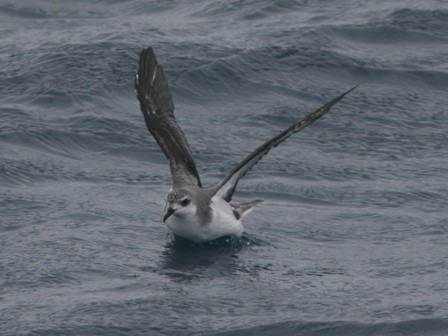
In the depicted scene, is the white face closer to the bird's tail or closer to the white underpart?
the white underpart

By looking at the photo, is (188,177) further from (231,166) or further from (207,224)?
(231,166)

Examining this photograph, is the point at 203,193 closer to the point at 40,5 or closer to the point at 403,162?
the point at 403,162

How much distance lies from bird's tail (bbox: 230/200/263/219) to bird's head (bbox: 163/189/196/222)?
2.94 feet

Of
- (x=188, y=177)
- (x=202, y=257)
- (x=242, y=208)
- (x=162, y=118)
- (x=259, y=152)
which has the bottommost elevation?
(x=202, y=257)

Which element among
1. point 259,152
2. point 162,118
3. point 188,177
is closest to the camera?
point 259,152

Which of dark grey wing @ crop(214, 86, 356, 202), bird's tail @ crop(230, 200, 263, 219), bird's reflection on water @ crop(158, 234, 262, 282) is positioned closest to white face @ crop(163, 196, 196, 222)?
bird's reflection on water @ crop(158, 234, 262, 282)

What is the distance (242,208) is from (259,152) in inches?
63.3

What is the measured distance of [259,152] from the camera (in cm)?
1346

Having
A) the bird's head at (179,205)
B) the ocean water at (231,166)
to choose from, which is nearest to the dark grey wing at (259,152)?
the bird's head at (179,205)

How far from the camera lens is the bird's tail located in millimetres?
14727

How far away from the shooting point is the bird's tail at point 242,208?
14727mm

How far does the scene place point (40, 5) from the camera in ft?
84.9

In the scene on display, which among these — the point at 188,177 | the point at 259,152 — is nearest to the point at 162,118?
the point at 188,177

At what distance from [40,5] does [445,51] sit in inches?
331
